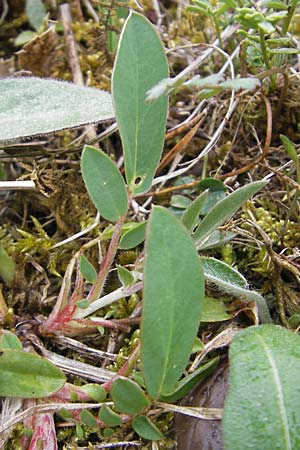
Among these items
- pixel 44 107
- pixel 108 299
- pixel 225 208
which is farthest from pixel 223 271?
pixel 44 107

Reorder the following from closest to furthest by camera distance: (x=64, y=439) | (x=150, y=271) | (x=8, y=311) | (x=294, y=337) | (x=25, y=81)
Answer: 1. (x=150, y=271)
2. (x=294, y=337)
3. (x=64, y=439)
4. (x=8, y=311)
5. (x=25, y=81)

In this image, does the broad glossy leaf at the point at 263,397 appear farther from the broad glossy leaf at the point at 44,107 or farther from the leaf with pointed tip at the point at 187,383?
the broad glossy leaf at the point at 44,107

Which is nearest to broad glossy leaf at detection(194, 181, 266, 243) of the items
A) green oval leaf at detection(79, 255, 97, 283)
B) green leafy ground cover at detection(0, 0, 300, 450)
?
green leafy ground cover at detection(0, 0, 300, 450)

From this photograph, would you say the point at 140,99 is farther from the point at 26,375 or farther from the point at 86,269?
the point at 26,375

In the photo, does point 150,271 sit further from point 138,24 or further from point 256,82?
point 138,24

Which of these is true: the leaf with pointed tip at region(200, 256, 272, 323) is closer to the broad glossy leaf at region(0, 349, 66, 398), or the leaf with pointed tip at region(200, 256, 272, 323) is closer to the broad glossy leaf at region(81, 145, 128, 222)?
the broad glossy leaf at region(81, 145, 128, 222)

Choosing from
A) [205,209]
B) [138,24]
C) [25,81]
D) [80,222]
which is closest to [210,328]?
A: [205,209]
